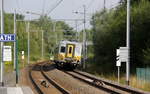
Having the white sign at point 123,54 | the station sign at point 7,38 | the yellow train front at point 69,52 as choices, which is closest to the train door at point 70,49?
the yellow train front at point 69,52

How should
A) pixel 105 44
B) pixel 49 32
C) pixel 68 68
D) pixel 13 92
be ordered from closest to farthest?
pixel 13 92, pixel 105 44, pixel 68 68, pixel 49 32

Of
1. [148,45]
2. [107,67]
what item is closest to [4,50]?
[148,45]

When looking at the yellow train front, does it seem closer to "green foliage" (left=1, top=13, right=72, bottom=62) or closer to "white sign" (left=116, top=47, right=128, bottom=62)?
"white sign" (left=116, top=47, right=128, bottom=62)

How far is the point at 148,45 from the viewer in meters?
41.5

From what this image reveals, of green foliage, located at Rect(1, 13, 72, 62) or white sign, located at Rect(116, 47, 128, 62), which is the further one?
green foliage, located at Rect(1, 13, 72, 62)

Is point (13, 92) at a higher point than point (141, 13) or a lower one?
lower

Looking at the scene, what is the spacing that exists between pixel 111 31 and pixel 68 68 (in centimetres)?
1129

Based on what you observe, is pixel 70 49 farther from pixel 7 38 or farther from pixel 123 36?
pixel 7 38

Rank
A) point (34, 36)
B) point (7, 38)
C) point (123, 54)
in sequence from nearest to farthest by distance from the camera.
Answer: point (7, 38) → point (123, 54) → point (34, 36)

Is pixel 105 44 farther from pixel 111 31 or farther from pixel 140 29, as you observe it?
pixel 140 29

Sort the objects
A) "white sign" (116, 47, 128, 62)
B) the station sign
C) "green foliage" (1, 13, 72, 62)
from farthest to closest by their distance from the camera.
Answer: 1. "green foliage" (1, 13, 72, 62)
2. "white sign" (116, 47, 128, 62)
3. the station sign

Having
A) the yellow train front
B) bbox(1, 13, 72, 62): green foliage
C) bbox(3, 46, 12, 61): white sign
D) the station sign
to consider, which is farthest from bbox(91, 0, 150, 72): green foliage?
bbox(1, 13, 72, 62): green foliage

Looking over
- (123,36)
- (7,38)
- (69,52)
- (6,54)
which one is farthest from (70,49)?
(7,38)

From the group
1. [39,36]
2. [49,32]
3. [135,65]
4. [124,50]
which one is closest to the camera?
[124,50]
